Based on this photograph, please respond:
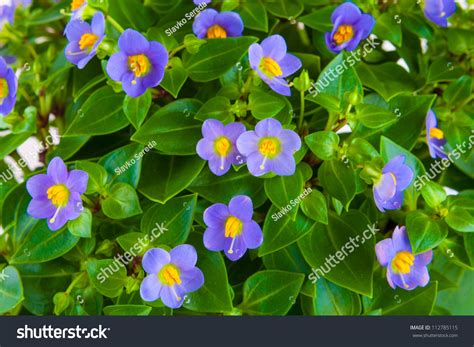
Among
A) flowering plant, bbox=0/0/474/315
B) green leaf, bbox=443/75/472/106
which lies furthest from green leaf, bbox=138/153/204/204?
green leaf, bbox=443/75/472/106

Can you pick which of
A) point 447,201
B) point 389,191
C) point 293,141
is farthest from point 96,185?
point 447,201

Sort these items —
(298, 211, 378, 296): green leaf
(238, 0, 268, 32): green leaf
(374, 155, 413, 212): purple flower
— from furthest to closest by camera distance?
(238, 0, 268, 32): green leaf < (298, 211, 378, 296): green leaf < (374, 155, 413, 212): purple flower

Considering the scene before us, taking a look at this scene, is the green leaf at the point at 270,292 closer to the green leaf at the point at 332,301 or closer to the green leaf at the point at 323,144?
the green leaf at the point at 332,301

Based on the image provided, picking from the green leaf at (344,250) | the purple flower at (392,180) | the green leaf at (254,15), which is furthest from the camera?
the green leaf at (254,15)

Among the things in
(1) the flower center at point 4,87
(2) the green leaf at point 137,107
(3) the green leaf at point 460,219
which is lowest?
(3) the green leaf at point 460,219

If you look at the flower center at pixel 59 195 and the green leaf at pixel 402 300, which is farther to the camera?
the green leaf at pixel 402 300

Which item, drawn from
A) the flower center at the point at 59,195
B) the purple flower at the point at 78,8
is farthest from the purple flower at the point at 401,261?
the purple flower at the point at 78,8

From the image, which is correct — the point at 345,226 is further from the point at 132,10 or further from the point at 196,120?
the point at 132,10

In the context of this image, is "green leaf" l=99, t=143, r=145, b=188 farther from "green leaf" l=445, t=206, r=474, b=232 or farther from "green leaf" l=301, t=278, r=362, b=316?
"green leaf" l=445, t=206, r=474, b=232
